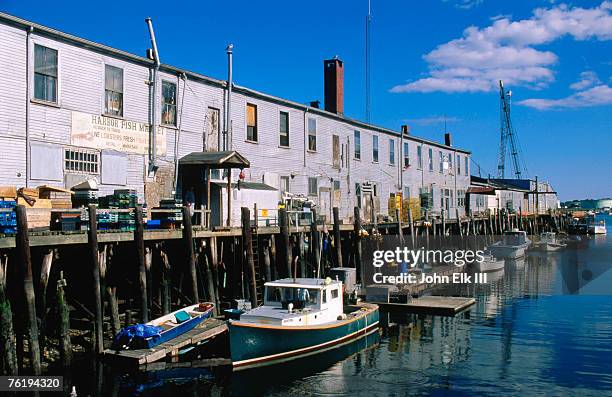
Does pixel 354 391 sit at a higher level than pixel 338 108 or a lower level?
lower

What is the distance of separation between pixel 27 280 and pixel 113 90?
37.4ft

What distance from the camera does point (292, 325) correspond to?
832 inches

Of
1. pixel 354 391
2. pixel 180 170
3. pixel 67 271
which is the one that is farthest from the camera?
pixel 180 170

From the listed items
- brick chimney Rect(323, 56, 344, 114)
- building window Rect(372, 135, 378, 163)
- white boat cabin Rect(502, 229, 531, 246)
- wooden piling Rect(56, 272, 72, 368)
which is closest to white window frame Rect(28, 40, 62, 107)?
wooden piling Rect(56, 272, 72, 368)

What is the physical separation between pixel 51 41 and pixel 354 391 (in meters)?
17.4

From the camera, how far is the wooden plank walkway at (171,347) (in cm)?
1812

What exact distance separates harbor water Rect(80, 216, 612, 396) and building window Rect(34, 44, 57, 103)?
11049 mm

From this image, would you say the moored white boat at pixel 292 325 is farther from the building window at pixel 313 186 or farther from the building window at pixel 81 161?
the building window at pixel 313 186

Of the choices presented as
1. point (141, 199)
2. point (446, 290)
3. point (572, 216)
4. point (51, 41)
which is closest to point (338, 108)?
point (446, 290)

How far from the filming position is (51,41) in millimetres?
22609

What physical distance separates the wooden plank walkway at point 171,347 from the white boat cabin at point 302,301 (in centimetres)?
144

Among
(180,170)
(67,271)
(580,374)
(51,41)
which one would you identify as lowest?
(580,374)

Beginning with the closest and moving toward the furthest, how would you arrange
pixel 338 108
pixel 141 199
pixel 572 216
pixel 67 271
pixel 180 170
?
1. pixel 67 271
2. pixel 141 199
3. pixel 180 170
4. pixel 338 108
5. pixel 572 216

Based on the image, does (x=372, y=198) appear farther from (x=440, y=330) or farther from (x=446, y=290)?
(x=440, y=330)
